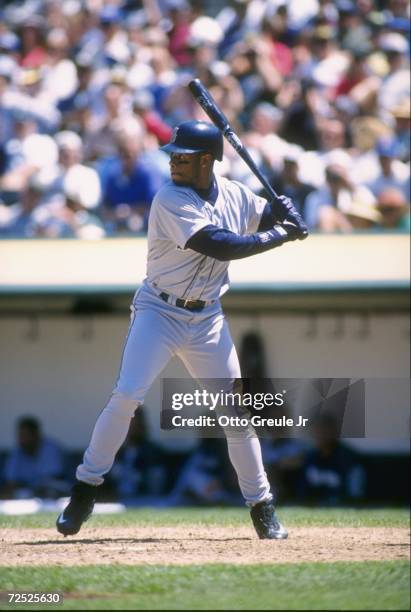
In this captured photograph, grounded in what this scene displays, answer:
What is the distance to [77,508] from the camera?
5199mm

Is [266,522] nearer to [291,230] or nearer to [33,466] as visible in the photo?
[291,230]

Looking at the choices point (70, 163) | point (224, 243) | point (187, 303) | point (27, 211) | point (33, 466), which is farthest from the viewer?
point (70, 163)

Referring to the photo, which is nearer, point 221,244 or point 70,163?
point 221,244

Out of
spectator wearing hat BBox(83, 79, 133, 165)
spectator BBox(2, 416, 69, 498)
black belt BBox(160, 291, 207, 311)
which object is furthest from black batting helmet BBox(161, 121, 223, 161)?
spectator wearing hat BBox(83, 79, 133, 165)

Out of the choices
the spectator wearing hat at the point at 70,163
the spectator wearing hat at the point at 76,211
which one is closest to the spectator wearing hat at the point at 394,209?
the spectator wearing hat at the point at 76,211

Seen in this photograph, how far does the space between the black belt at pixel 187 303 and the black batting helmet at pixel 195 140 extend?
61cm

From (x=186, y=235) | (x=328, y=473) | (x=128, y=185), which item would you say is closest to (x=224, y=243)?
(x=186, y=235)

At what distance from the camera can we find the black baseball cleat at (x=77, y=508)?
5168 mm

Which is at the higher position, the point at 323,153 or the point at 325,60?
the point at 325,60

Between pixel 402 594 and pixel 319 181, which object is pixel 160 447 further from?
pixel 402 594

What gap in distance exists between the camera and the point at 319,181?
29.1 ft

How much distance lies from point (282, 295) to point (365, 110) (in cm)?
198

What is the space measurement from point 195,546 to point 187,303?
3.42ft

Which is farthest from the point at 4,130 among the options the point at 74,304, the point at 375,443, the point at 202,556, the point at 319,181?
the point at 202,556
